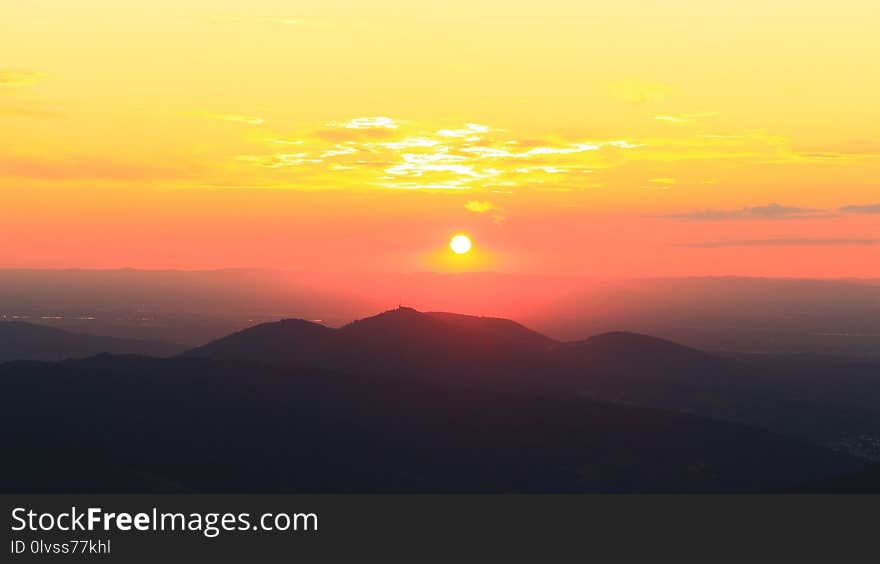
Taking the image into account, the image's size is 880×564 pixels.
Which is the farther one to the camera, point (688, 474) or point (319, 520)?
point (688, 474)

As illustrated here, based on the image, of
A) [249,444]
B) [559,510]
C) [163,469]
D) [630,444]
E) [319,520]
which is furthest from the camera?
[630,444]

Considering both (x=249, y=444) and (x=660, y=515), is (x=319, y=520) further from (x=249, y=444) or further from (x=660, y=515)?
(x=249, y=444)

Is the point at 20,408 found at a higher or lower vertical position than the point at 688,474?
higher

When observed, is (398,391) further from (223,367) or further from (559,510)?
(559,510)

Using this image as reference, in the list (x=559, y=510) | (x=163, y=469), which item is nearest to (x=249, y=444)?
(x=163, y=469)

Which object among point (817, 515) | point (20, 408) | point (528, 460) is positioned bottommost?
point (817, 515)

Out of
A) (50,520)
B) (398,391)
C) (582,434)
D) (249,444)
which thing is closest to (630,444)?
(582,434)

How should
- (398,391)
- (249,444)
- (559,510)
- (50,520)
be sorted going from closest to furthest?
1. (50,520)
2. (559,510)
3. (249,444)
4. (398,391)
